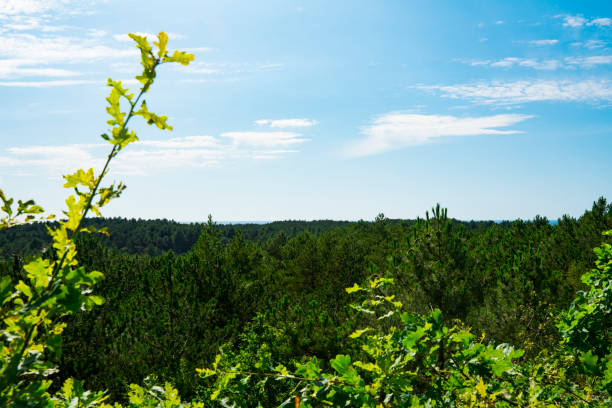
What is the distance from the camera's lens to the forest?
1.06 meters

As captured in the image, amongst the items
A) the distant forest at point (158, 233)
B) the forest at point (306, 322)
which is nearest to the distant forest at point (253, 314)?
the forest at point (306, 322)

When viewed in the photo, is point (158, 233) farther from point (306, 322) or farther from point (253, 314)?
point (306, 322)

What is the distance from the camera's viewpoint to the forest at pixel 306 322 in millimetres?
1058

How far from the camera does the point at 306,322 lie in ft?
32.6

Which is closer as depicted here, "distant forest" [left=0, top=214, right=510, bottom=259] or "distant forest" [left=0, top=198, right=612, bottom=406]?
"distant forest" [left=0, top=198, right=612, bottom=406]


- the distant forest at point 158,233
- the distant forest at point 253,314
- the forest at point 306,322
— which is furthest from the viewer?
the distant forest at point 158,233

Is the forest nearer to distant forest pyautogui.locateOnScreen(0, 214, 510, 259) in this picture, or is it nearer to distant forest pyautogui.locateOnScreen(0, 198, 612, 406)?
distant forest pyautogui.locateOnScreen(0, 198, 612, 406)

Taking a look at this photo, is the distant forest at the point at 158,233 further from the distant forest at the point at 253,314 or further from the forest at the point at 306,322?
the distant forest at the point at 253,314

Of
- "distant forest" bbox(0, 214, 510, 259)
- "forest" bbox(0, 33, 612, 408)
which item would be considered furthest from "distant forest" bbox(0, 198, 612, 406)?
"distant forest" bbox(0, 214, 510, 259)

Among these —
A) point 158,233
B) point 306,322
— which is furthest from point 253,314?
point 158,233

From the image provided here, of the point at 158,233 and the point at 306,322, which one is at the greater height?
the point at 306,322

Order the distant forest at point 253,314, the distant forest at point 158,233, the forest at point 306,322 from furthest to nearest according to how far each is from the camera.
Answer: the distant forest at point 158,233
the distant forest at point 253,314
the forest at point 306,322

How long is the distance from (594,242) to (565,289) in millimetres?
7173

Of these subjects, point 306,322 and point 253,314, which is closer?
point 306,322
